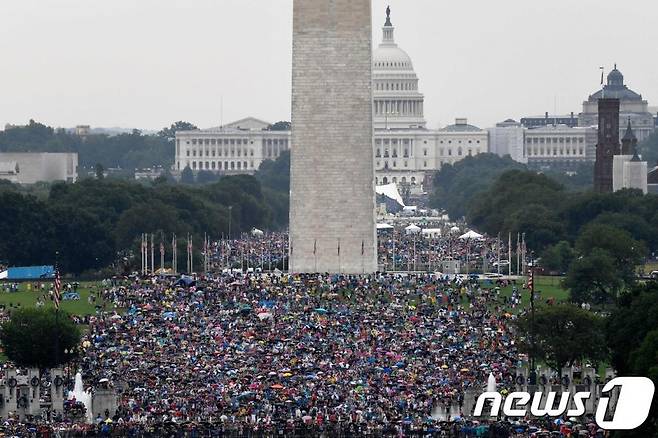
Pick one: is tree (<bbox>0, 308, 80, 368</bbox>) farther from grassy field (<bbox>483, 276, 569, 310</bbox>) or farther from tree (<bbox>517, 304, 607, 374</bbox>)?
grassy field (<bbox>483, 276, 569, 310</bbox>)

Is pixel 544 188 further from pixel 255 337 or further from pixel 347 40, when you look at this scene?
pixel 255 337

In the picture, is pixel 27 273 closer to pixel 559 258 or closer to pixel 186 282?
pixel 186 282

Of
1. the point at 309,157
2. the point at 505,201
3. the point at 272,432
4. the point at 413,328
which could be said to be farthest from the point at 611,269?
the point at 505,201

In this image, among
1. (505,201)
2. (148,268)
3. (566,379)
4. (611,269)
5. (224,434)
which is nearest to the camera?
(224,434)

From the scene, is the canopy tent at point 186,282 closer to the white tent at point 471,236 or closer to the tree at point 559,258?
the tree at point 559,258
